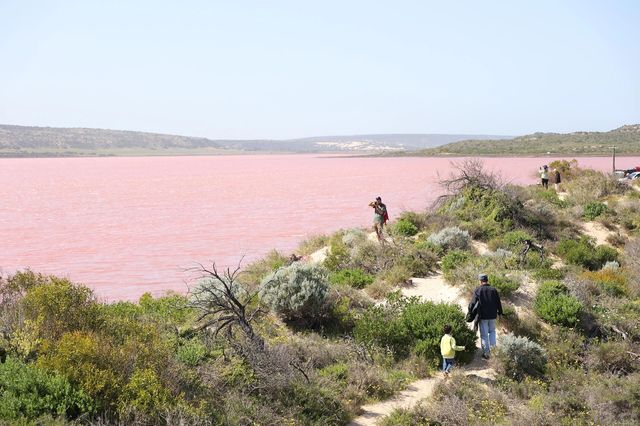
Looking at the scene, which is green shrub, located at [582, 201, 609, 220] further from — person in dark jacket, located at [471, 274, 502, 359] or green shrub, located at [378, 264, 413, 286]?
person in dark jacket, located at [471, 274, 502, 359]

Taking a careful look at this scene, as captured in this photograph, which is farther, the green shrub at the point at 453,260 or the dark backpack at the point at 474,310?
the green shrub at the point at 453,260

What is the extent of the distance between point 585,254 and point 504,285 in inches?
223

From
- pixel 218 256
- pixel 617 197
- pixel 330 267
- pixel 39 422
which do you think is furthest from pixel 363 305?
pixel 617 197

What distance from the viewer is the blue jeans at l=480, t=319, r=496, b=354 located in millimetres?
10406

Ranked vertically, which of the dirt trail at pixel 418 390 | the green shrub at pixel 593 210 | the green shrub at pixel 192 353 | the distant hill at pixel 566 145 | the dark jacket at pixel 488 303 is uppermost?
the distant hill at pixel 566 145

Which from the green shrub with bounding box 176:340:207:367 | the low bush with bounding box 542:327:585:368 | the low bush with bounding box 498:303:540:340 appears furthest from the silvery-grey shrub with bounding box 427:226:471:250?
the green shrub with bounding box 176:340:207:367

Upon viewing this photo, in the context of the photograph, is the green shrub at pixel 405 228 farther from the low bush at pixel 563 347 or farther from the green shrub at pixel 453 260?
the low bush at pixel 563 347

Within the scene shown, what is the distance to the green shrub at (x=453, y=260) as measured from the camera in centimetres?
1506

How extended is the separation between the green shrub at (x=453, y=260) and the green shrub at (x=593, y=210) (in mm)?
8712

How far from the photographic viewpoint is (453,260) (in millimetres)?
15328

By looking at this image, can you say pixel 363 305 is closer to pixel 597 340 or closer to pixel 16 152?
pixel 597 340

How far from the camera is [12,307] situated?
30.1ft

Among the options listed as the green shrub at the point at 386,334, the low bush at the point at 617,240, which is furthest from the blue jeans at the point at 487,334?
the low bush at the point at 617,240

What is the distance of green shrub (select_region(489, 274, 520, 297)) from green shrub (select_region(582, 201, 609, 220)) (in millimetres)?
10850
